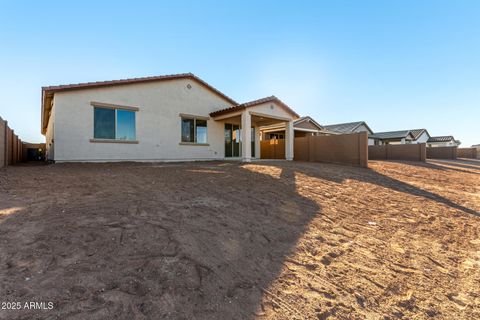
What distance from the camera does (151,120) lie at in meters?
11.9

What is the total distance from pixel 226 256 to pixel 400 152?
75.6 feet

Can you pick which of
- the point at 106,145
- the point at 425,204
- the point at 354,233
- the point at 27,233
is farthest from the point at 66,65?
the point at 425,204

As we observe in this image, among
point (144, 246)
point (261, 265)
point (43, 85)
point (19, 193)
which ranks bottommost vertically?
point (261, 265)

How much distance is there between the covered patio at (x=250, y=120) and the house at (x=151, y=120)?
0.05 meters

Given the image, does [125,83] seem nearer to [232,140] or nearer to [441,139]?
[232,140]

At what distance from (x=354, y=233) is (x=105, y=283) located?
3.62 m

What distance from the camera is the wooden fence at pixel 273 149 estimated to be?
19094 millimetres

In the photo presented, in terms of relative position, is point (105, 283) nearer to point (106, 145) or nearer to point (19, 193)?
point (19, 193)

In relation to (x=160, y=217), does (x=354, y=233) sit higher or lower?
lower

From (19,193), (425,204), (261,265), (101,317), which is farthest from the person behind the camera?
(425,204)

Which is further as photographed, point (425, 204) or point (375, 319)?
point (425, 204)

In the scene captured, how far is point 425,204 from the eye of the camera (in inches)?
228

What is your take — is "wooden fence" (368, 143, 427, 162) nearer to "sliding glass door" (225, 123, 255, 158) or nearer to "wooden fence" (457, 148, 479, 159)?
"sliding glass door" (225, 123, 255, 158)

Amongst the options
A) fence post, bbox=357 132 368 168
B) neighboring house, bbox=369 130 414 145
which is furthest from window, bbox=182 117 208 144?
neighboring house, bbox=369 130 414 145
